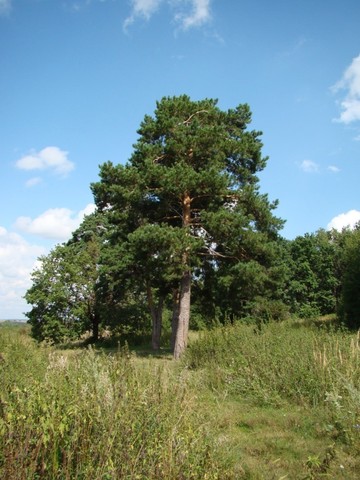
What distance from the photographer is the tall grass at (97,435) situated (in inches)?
119

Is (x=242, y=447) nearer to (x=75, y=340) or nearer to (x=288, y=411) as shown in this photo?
(x=288, y=411)

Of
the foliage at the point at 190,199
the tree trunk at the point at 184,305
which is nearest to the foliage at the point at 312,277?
the foliage at the point at 190,199

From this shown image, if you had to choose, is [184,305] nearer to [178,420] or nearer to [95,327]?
[178,420]

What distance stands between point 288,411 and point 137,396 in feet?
13.3

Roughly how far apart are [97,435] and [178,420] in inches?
32.6

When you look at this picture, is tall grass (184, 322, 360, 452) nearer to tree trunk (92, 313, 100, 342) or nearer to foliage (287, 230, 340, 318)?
tree trunk (92, 313, 100, 342)

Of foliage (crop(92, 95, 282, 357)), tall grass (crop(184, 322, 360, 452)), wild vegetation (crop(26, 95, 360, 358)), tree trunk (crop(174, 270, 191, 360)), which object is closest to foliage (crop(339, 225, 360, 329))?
wild vegetation (crop(26, 95, 360, 358))

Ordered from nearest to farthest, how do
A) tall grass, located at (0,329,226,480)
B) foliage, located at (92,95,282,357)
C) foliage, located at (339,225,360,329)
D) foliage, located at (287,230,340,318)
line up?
tall grass, located at (0,329,226,480)
foliage, located at (92,95,282,357)
foliage, located at (339,225,360,329)
foliage, located at (287,230,340,318)

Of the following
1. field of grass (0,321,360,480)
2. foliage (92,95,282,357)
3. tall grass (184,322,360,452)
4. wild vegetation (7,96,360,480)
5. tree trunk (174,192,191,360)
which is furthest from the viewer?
tree trunk (174,192,191,360)

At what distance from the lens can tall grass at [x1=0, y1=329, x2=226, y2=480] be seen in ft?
9.96

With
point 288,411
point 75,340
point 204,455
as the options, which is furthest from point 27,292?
point 204,455

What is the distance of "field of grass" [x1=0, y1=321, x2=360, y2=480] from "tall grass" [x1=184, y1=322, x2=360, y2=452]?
0.03 m

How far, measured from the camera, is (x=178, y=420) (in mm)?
3861

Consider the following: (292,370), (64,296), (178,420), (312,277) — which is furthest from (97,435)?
(312,277)
